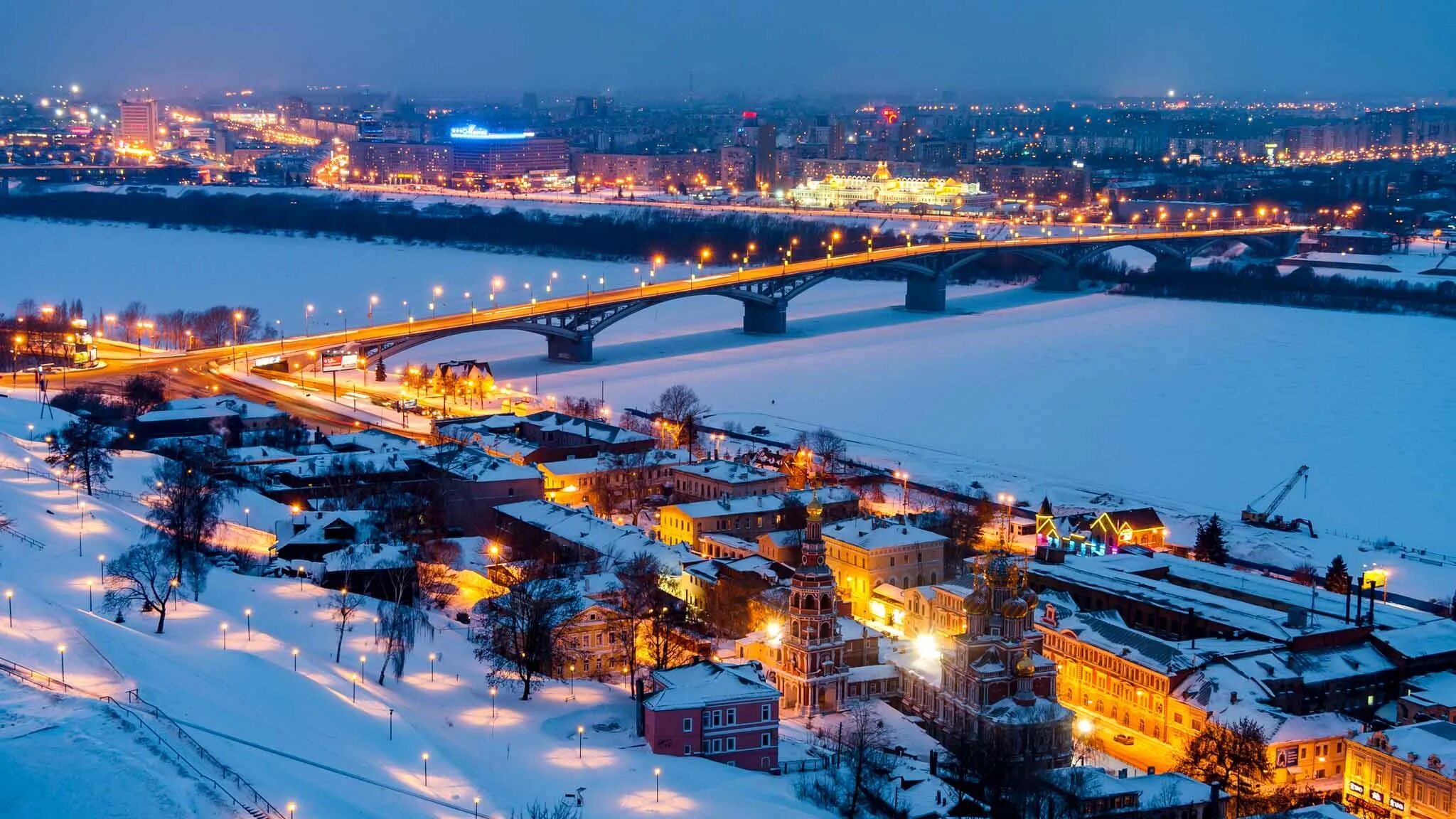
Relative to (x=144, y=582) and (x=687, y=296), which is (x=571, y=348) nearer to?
(x=687, y=296)

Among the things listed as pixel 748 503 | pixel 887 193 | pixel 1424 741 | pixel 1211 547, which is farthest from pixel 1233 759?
pixel 887 193

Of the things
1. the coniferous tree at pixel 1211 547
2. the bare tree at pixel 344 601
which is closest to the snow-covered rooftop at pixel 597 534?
the bare tree at pixel 344 601

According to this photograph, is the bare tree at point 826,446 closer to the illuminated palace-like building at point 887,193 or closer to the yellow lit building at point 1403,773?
the yellow lit building at point 1403,773

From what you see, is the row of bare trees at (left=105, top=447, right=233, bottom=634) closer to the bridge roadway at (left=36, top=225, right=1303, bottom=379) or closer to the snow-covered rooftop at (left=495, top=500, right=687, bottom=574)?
the snow-covered rooftop at (left=495, top=500, right=687, bottom=574)

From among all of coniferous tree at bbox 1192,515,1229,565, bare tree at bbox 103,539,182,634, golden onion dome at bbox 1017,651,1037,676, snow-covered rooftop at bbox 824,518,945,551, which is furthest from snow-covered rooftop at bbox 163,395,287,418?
golden onion dome at bbox 1017,651,1037,676

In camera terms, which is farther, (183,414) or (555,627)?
(183,414)

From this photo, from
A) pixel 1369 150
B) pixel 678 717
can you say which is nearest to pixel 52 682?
pixel 678 717
